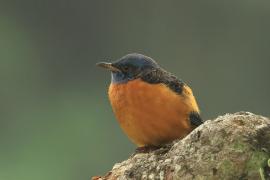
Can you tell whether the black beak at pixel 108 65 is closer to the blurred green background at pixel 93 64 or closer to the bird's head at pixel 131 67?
the bird's head at pixel 131 67

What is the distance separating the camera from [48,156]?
183ft

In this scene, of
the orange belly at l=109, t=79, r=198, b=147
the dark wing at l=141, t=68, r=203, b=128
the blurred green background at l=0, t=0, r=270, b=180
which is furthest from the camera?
the blurred green background at l=0, t=0, r=270, b=180

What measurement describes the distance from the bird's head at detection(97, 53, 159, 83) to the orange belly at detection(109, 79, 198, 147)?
0.29m

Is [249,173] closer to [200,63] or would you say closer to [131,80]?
[131,80]

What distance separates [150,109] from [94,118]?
175ft

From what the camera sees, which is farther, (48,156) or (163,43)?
(163,43)

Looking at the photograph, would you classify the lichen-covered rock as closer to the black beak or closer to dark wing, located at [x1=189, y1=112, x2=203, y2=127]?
dark wing, located at [x1=189, y1=112, x2=203, y2=127]

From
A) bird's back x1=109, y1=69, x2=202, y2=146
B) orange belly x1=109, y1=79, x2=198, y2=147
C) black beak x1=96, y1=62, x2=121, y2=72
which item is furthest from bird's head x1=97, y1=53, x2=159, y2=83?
orange belly x1=109, y1=79, x2=198, y2=147

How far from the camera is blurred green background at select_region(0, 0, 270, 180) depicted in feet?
180

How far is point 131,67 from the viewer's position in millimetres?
10273

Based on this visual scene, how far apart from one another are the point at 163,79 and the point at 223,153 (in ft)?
8.49

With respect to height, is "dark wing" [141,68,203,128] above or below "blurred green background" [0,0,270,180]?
above

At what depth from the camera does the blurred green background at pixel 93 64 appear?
5491cm

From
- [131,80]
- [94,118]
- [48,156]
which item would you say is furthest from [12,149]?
[131,80]
